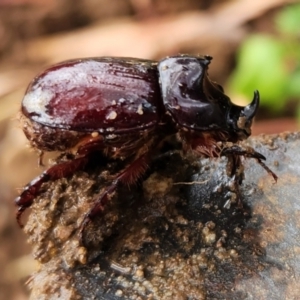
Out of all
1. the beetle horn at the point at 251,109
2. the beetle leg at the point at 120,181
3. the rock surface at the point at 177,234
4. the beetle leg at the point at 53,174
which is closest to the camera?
the rock surface at the point at 177,234

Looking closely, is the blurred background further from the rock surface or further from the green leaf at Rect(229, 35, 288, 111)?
the rock surface

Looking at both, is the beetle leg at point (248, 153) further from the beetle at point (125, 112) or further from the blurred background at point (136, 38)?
the blurred background at point (136, 38)

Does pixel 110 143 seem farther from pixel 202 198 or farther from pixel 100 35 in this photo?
pixel 100 35

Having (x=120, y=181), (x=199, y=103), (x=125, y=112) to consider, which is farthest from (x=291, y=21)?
(x=120, y=181)

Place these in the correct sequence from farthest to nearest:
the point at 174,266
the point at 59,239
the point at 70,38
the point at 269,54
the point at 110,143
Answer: the point at 70,38, the point at 269,54, the point at 110,143, the point at 59,239, the point at 174,266

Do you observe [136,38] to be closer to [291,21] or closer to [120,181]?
[291,21]

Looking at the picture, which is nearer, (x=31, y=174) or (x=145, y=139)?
(x=145, y=139)

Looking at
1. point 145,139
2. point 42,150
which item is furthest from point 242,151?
point 42,150

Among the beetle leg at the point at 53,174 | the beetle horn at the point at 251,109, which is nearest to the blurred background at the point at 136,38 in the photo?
the beetle horn at the point at 251,109
